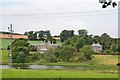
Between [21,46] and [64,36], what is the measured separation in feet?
70.1

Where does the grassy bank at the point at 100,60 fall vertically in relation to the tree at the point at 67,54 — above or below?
below

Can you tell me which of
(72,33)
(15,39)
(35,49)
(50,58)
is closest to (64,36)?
(72,33)

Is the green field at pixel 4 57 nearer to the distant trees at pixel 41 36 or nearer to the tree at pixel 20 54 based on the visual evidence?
the tree at pixel 20 54

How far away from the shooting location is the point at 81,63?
151 feet

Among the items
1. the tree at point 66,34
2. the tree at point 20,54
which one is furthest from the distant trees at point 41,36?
the tree at point 20,54

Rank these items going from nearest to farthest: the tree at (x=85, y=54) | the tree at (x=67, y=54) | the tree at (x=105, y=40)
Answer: the tree at (x=67, y=54)
the tree at (x=85, y=54)
the tree at (x=105, y=40)

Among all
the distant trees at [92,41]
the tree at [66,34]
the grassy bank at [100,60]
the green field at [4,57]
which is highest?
the tree at [66,34]

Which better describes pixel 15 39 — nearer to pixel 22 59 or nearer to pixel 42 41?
pixel 22 59

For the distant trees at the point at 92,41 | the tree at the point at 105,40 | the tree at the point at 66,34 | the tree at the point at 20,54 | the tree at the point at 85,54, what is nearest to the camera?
the tree at the point at 20,54

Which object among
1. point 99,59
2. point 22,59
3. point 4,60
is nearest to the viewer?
point 4,60

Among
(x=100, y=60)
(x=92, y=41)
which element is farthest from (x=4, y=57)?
(x=92, y=41)

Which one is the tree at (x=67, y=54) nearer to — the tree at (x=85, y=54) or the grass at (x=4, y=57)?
the tree at (x=85, y=54)

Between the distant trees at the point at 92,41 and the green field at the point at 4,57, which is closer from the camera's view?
the green field at the point at 4,57

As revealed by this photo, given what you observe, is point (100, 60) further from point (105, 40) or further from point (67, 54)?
point (105, 40)
